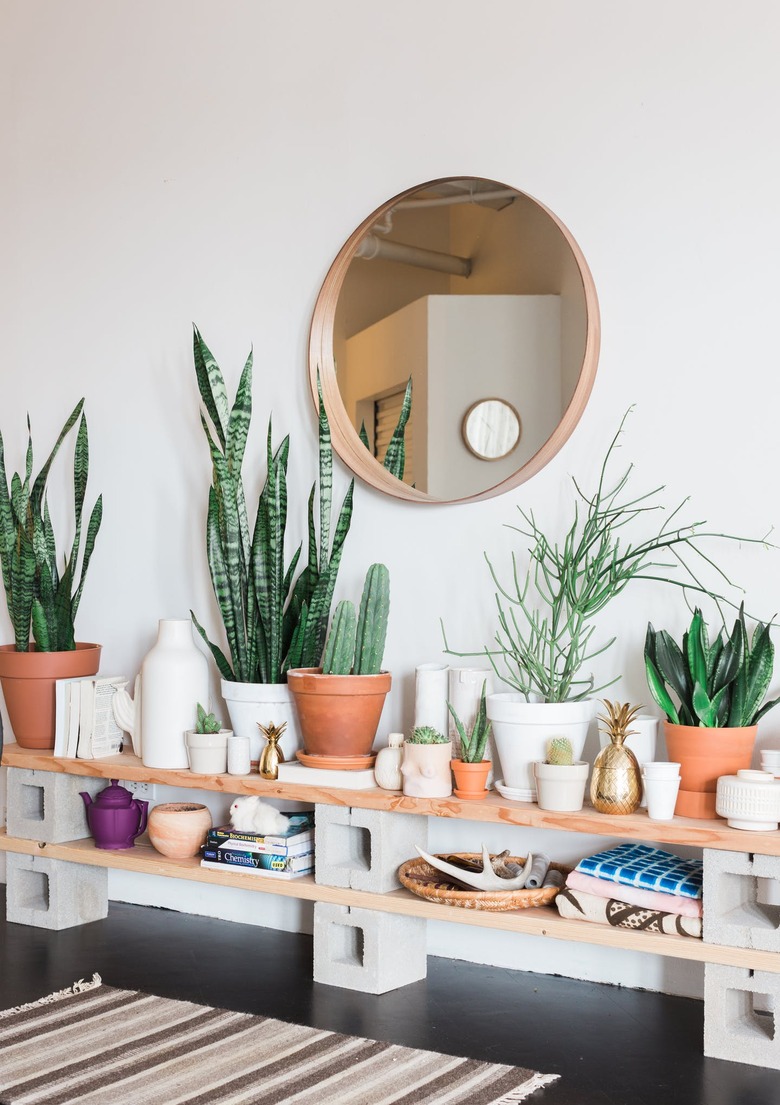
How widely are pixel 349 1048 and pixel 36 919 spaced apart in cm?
111

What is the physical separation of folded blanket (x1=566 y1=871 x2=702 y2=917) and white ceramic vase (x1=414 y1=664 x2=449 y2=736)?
0.42 meters

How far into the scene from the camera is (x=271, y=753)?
254 cm

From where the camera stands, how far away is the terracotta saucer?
246cm

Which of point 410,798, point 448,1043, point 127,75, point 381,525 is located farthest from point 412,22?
point 448,1043

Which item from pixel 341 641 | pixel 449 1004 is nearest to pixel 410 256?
pixel 341 641

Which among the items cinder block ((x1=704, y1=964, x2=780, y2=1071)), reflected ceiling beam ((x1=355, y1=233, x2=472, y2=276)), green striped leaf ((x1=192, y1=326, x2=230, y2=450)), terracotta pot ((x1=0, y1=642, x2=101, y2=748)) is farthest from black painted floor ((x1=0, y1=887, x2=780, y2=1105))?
reflected ceiling beam ((x1=355, y1=233, x2=472, y2=276))

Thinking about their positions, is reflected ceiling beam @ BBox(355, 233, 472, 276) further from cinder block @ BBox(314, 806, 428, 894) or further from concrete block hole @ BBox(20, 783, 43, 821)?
concrete block hole @ BBox(20, 783, 43, 821)

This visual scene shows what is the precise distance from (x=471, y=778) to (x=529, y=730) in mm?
149

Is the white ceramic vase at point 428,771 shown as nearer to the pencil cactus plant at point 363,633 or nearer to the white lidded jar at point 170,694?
the pencil cactus plant at point 363,633

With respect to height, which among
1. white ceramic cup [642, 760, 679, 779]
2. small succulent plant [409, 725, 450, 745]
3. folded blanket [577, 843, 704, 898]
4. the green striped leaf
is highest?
the green striped leaf

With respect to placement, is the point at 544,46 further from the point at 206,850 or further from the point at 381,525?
the point at 206,850

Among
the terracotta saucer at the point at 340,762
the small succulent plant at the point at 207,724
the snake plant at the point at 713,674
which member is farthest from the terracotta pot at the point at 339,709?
the snake plant at the point at 713,674

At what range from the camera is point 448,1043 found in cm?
208

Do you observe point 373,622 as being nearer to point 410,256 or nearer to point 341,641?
point 341,641
